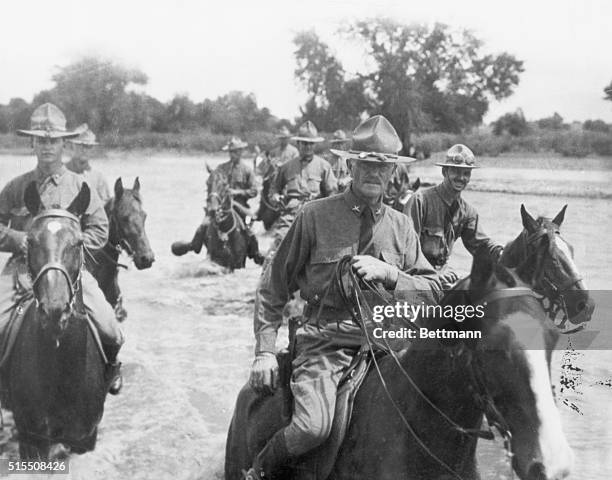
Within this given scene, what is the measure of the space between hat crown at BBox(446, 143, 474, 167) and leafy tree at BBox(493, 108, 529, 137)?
1.57 feet

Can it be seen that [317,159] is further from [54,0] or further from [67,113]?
[54,0]

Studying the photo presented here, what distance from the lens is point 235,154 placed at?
9.80m

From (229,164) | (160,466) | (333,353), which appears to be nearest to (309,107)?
(160,466)

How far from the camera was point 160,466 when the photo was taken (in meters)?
5.11

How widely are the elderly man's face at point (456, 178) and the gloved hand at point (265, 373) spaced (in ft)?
8.72

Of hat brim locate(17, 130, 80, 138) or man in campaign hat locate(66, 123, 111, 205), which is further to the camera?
man in campaign hat locate(66, 123, 111, 205)

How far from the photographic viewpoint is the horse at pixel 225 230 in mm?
10898

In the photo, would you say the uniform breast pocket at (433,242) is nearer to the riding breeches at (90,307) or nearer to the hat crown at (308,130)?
the hat crown at (308,130)

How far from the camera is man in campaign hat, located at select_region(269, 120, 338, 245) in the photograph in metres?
9.36

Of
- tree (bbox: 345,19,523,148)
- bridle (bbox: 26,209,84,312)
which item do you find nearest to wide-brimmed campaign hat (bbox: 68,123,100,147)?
bridle (bbox: 26,209,84,312)

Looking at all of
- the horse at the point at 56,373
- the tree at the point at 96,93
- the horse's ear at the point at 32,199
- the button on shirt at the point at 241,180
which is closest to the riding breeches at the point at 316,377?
the horse at the point at 56,373

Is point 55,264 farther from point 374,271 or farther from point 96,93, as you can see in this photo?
point 96,93

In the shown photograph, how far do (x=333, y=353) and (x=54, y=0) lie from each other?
3.09 meters

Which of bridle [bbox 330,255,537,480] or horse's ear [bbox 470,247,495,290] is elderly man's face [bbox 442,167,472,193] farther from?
horse's ear [bbox 470,247,495,290]
